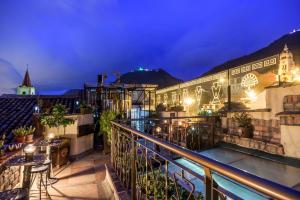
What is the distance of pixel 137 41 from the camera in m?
93.0

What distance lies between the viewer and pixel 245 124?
586cm

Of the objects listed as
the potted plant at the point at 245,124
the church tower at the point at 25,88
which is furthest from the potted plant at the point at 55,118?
the church tower at the point at 25,88

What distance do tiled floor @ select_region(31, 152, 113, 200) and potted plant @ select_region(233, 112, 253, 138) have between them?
4.00m

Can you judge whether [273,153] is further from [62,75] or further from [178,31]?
[62,75]

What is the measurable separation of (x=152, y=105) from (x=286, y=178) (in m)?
14.1

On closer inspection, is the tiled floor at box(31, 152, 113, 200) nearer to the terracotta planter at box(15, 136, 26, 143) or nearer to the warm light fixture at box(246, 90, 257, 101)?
the terracotta planter at box(15, 136, 26, 143)

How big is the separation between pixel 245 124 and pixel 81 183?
15.0 feet

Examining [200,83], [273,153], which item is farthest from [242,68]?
[273,153]

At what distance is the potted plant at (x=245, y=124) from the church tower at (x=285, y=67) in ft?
5.10

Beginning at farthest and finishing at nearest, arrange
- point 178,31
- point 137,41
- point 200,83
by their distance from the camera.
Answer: point 137,41, point 178,31, point 200,83

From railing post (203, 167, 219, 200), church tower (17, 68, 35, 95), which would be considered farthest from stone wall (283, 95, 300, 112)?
church tower (17, 68, 35, 95)

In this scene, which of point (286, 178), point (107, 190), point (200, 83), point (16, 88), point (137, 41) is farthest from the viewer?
point (137, 41)

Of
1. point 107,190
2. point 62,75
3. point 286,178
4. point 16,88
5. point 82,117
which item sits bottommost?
point 107,190

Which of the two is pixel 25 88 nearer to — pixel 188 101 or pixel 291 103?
pixel 188 101
